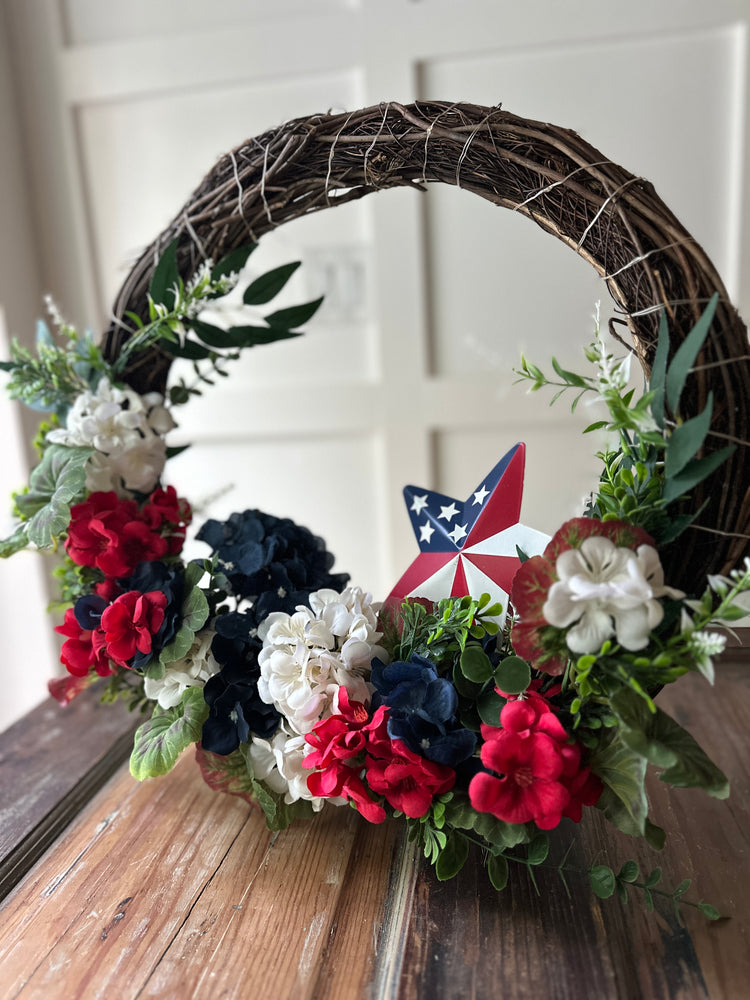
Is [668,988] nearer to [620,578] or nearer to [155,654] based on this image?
[620,578]

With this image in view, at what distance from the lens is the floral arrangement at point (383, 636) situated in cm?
49

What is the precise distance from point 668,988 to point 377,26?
1.71 metres

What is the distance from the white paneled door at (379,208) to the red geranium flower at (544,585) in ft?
3.24

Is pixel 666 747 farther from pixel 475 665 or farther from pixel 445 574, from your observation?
pixel 445 574

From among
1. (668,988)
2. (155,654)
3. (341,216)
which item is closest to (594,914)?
(668,988)

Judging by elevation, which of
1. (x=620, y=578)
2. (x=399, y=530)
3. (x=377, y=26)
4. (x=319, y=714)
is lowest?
(x=399, y=530)

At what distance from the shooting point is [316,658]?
589 mm

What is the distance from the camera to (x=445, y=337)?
5.41ft

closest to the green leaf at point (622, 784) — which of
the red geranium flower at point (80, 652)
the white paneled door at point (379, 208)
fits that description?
the red geranium flower at point (80, 652)

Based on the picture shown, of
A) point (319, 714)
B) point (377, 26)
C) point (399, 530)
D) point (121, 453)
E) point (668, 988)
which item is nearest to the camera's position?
point (668, 988)

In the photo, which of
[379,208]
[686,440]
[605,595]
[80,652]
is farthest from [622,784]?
[379,208]

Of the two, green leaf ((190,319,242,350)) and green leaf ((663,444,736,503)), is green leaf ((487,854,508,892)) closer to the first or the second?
green leaf ((663,444,736,503))

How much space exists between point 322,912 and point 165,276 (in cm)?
62

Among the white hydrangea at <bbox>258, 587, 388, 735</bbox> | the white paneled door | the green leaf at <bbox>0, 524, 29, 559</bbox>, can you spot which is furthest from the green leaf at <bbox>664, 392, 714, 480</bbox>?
the white paneled door
